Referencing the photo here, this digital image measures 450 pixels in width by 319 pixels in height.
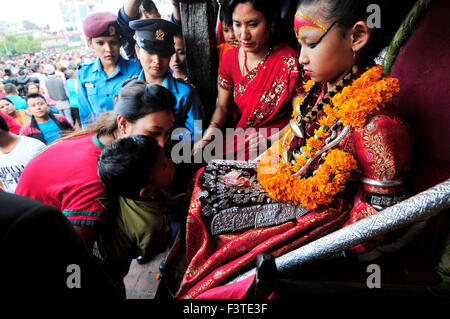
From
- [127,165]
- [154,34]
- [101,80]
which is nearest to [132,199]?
[127,165]

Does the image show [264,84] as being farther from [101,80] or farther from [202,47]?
[101,80]

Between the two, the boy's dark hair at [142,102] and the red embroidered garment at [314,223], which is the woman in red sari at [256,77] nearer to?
the boy's dark hair at [142,102]

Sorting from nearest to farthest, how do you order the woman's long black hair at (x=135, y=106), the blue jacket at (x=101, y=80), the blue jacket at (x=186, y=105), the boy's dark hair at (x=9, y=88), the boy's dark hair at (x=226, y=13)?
the woman's long black hair at (x=135, y=106)
the boy's dark hair at (x=226, y=13)
the blue jacket at (x=186, y=105)
the blue jacket at (x=101, y=80)
the boy's dark hair at (x=9, y=88)

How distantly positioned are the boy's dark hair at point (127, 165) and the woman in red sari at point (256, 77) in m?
0.70

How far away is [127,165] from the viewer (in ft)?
3.59

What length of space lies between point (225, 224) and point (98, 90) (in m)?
1.62

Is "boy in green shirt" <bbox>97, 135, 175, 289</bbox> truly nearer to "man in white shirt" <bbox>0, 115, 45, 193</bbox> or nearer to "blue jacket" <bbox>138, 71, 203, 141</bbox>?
"blue jacket" <bbox>138, 71, 203, 141</bbox>

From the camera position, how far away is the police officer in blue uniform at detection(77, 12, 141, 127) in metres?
1.92

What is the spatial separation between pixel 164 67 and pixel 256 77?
69cm

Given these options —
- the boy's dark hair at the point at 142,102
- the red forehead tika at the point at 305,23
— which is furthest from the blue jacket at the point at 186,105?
the red forehead tika at the point at 305,23

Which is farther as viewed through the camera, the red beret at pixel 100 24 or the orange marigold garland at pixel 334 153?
the red beret at pixel 100 24

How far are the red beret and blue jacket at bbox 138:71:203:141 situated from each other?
1.35 ft

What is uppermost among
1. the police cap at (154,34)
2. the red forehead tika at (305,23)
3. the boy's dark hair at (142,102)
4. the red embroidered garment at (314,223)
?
the red forehead tika at (305,23)

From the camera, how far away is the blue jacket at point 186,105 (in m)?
1.89
